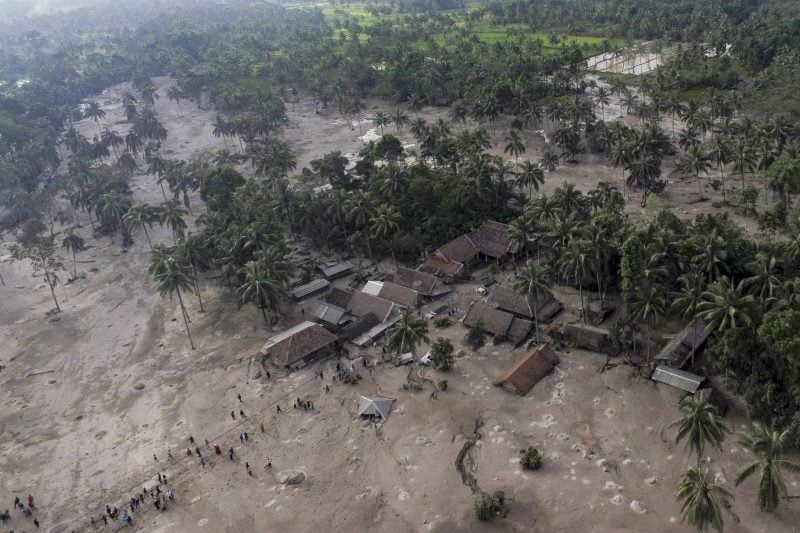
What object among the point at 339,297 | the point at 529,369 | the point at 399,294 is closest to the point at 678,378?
the point at 529,369

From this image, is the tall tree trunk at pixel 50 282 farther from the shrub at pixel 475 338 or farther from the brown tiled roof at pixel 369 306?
the shrub at pixel 475 338

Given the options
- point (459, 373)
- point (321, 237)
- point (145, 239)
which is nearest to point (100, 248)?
point (145, 239)

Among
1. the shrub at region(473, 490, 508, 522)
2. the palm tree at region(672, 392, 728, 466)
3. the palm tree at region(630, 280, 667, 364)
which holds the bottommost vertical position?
A: the shrub at region(473, 490, 508, 522)

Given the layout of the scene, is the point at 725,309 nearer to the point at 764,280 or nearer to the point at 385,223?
the point at 764,280

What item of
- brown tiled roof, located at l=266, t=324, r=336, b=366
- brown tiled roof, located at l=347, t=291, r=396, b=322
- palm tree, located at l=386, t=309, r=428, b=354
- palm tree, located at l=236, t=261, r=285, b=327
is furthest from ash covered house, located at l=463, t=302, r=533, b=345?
palm tree, located at l=236, t=261, r=285, b=327

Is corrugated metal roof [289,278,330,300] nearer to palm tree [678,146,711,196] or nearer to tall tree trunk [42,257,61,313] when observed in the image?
tall tree trunk [42,257,61,313]
